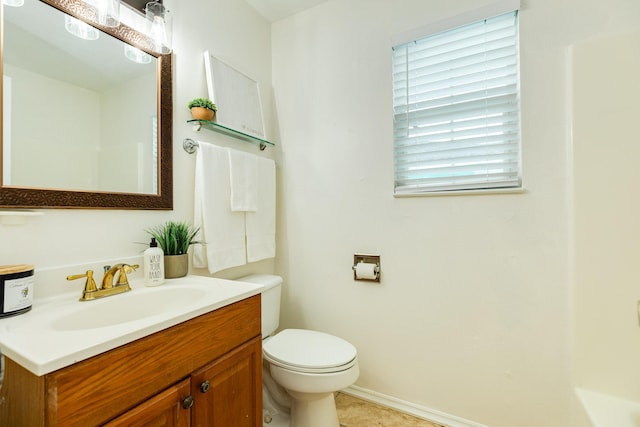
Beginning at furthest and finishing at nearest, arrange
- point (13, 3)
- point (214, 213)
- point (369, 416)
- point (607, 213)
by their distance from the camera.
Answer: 1. point (369, 416)
2. point (214, 213)
3. point (607, 213)
4. point (13, 3)

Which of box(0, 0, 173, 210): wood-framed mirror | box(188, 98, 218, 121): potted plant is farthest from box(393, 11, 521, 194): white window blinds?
box(0, 0, 173, 210): wood-framed mirror

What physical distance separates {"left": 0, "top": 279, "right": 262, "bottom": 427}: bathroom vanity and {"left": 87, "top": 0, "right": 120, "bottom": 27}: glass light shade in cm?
113

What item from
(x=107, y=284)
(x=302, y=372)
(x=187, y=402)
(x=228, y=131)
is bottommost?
(x=302, y=372)

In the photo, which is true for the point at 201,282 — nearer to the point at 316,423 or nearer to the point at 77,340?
the point at 77,340

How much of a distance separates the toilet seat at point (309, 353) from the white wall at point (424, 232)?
33cm

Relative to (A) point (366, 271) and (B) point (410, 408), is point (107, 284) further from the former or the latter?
(B) point (410, 408)

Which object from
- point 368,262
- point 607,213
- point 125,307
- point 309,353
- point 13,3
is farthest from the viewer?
point 368,262

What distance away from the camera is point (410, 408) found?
1608 mm

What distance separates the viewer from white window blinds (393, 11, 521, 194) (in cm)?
141

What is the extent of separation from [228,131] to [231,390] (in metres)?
1.24

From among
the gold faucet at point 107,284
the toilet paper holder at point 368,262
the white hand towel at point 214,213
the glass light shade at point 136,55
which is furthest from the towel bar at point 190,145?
the toilet paper holder at point 368,262

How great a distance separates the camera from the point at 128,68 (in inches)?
49.3

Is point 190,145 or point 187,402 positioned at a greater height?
point 190,145

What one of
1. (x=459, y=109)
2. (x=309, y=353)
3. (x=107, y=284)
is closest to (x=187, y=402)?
(x=107, y=284)
